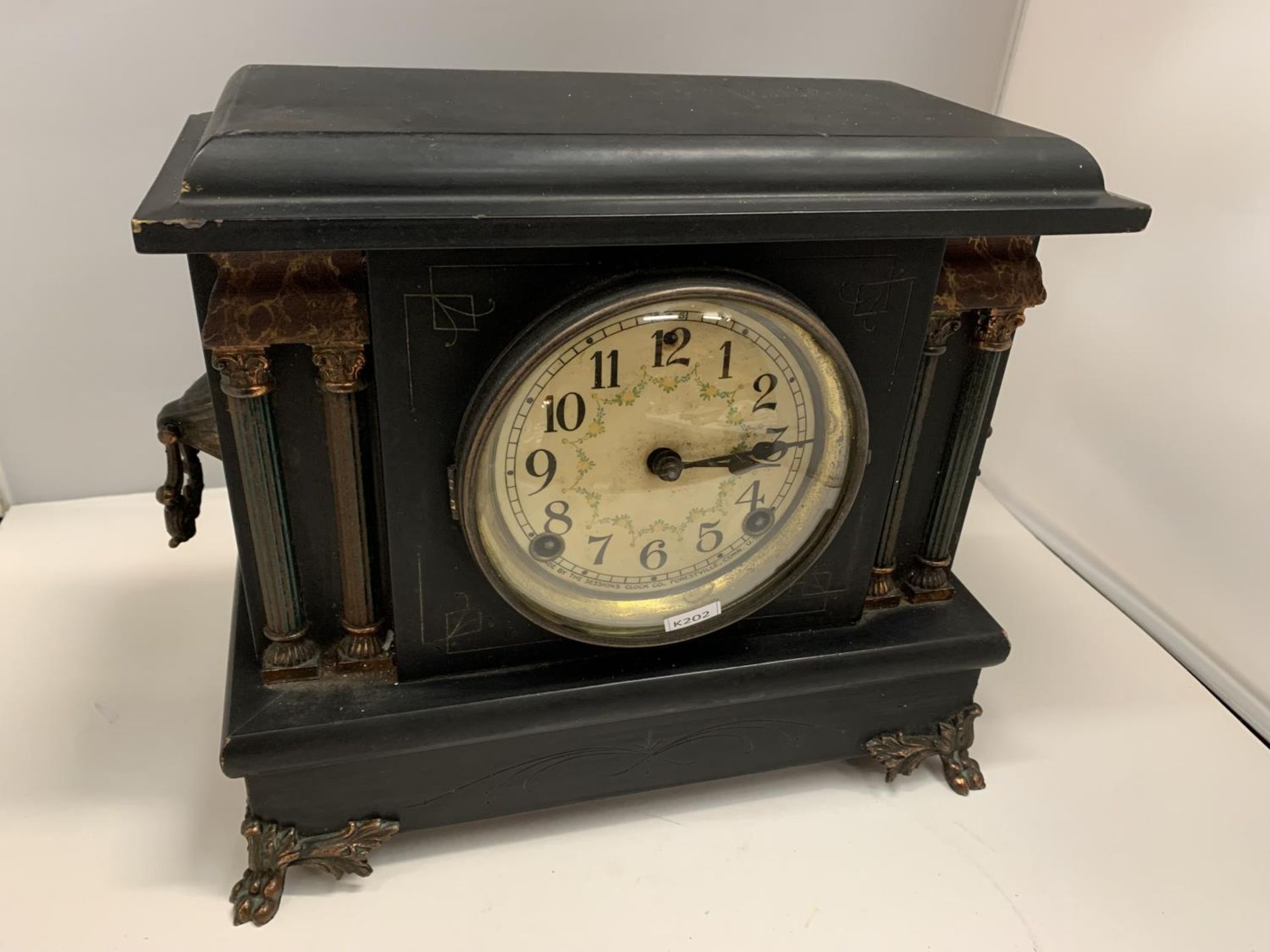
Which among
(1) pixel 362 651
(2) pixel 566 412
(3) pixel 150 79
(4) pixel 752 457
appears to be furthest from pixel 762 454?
(3) pixel 150 79

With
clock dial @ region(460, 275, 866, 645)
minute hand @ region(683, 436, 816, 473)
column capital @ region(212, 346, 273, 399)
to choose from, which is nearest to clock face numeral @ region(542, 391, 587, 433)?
clock dial @ region(460, 275, 866, 645)

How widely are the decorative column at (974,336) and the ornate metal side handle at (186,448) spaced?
0.80 m

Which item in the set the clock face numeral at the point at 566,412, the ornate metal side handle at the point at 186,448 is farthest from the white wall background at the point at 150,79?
the clock face numeral at the point at 566,412

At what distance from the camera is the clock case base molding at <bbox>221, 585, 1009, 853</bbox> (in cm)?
115

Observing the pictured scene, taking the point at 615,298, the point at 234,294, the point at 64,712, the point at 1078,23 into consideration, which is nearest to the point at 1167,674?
the point at 1078,23

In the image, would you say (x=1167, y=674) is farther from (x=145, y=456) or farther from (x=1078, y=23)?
(x=145, y=456)

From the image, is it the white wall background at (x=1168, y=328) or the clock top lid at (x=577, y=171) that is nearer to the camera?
the clock top lid at (x=577, y=171)

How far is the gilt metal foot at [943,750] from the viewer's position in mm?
1380

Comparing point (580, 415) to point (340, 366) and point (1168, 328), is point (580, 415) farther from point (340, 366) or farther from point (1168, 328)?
point (1168, 328)

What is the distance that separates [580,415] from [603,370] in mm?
51

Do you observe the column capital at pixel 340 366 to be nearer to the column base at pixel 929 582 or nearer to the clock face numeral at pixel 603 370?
the clock face numeral at pixel 603 370

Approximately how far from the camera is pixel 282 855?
1.19 metres

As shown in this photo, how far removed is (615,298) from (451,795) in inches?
24.5

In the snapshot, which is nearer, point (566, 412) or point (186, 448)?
point (566, 412)
